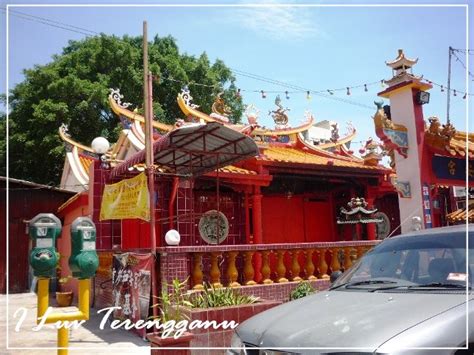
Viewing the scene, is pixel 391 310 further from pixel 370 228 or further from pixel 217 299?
pixel 370 228

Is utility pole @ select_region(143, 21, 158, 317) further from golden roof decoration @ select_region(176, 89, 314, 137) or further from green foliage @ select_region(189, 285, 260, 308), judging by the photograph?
golden roof decoration @ select_region(176, 89, 314, 137)

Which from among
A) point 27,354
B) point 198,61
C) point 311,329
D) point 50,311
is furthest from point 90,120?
point 311,329

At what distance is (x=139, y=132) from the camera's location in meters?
12.1

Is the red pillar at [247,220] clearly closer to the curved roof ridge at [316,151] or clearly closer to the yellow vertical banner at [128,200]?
the curved roof ridge at [316,151]

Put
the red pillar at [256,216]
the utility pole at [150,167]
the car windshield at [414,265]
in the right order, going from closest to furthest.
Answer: the car windshield at [414,265], the utility pole at [150,167], the red pillar at [256,216]

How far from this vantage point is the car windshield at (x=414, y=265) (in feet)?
11.6

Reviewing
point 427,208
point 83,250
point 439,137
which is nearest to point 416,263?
point 83,250

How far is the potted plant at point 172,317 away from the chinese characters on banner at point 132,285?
51cm

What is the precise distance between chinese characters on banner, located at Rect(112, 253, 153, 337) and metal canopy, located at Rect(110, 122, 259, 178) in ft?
5.40

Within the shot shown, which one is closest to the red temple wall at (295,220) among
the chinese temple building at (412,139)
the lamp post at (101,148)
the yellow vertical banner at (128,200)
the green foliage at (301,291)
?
the lamp post at (101,148)

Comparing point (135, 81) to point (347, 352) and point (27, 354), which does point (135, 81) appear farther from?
point (347, 352)

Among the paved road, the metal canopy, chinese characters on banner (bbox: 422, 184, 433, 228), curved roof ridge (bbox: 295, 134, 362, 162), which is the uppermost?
curved roof ridge (bbox: 295, 134, 362, 162)

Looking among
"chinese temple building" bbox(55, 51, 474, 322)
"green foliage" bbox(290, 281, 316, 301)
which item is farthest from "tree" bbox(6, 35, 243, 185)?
"green foliage" bbox(290, 281, 316, 301)

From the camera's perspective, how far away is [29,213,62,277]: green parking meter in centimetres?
389
